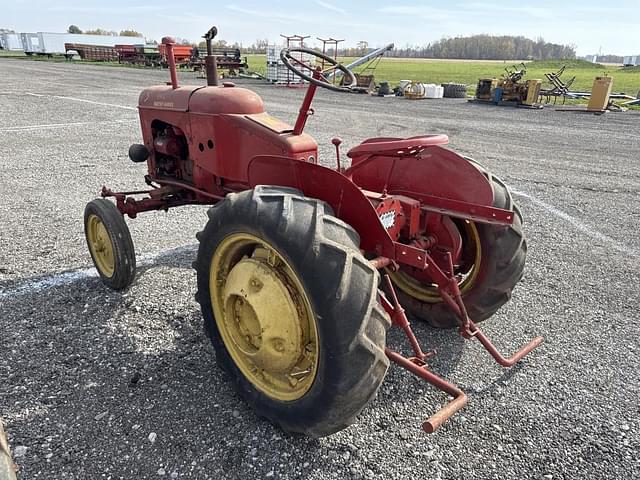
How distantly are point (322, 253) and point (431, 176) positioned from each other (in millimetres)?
1199

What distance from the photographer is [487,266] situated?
2.67 meters

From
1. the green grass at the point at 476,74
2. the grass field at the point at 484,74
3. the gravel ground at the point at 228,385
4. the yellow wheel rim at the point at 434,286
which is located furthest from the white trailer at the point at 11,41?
the yellow wheel rim at the point at 434,286

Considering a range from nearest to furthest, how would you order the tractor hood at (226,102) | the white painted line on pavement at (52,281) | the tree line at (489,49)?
the tractor hood at (226,102) → the white painted line on pavement at (52,281) → the tree line at (489,49)

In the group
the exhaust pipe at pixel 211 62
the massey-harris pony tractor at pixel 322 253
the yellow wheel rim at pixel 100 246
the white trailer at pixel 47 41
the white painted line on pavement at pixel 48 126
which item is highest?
the white trailer at pixel 47 41

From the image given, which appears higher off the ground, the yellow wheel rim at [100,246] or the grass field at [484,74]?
the grass field at [484,74]

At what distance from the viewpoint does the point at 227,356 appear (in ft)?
7.91

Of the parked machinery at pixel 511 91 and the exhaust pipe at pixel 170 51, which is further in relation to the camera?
the parked machinery at pixel 511 91

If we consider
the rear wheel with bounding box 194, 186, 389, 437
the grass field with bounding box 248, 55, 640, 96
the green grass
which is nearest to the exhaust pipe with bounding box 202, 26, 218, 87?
the rear wheel with bounding box 194, 186, 389, 437

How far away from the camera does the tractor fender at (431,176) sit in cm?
260

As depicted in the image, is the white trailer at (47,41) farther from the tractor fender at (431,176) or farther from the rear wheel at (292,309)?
the rear wheel at (292,309)

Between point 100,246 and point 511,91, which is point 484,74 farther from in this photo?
point 100,246

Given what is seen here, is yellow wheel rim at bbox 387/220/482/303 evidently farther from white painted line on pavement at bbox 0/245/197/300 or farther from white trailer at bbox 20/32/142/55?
white trailer at bbox 20/32/142/55

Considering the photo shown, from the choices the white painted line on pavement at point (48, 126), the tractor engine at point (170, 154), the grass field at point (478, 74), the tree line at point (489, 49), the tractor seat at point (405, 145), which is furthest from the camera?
the tree line at point (489, 49)

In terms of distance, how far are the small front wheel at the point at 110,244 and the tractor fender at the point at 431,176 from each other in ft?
5.48
